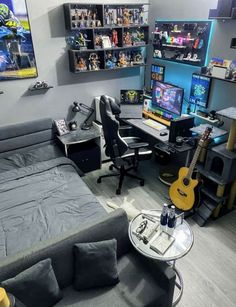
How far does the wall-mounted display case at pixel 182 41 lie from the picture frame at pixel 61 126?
1.80 meters

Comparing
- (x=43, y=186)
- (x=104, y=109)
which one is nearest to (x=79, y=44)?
(x=104, y=109)

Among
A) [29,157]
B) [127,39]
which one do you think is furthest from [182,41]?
[29,157]

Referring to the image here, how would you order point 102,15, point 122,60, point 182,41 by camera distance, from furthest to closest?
point 122,60 → point 102,15 → point 182,41

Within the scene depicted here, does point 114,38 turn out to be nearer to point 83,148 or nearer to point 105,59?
point 105,59

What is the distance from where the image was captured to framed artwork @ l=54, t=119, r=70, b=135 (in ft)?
12.4

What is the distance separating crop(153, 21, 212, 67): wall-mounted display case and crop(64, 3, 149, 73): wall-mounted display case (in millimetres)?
345

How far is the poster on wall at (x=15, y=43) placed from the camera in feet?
9.95

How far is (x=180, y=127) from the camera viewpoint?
307 cm

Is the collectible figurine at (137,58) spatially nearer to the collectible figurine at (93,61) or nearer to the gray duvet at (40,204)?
the collectible figurine at (93,61)

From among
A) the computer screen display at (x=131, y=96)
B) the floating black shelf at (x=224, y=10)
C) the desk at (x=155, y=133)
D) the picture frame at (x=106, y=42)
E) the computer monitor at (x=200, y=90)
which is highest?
the floating black shelf at (x=224, y=10)

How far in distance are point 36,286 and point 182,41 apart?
3.28 m

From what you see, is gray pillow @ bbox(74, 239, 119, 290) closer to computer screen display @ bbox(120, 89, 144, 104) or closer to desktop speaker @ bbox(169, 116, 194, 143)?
desktop speaker @ bbox(169, 116, 194, 143)

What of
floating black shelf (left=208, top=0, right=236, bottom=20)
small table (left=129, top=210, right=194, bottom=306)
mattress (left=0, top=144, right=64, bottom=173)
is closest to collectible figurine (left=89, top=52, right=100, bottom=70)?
mattress (left=0, top=144, right=64, bottom=173)

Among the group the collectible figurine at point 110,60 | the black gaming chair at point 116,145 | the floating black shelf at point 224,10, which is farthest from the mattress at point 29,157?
the floating black shelf at point 224,10
